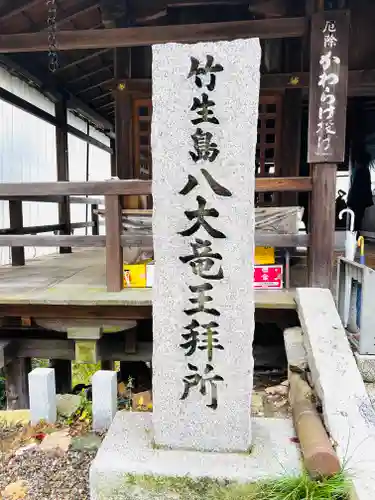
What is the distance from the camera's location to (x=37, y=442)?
295 centimetres

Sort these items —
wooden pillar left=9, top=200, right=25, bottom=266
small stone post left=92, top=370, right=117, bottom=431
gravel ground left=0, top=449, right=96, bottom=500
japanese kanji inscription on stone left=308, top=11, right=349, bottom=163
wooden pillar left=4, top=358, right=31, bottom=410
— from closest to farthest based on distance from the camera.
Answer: gravel ground left=0, top=449, right=96, bottom=500, small stone post left=92, top=370, right=117, bottom=431, japanese kanji inscription on stone left=308, top=11, right=349, bottom=163, wooden pillar left=4, top=358, right=31, bottom=410, wooden pillar left=9, top=200, right=25, bottom=266

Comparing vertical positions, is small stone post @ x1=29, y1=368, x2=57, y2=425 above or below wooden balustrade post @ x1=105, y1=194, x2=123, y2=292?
below

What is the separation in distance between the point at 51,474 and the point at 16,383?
2.97m

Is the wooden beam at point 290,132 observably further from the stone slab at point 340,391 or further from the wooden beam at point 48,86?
the wooden beam at point 48,86

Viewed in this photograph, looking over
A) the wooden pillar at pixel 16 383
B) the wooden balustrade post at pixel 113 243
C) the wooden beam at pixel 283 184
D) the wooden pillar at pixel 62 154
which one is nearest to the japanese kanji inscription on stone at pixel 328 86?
the wooden beam at pixel 283 184

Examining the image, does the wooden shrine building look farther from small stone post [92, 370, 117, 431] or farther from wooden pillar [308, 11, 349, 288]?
small stone post [92, 370, 117, 431]

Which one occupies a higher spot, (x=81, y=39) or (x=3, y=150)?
(x=81, y=39)

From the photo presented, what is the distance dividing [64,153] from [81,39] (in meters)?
4.14

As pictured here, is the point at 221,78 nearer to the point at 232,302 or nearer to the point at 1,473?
the point at 232,302

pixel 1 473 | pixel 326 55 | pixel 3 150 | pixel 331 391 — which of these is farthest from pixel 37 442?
pixel 3 150

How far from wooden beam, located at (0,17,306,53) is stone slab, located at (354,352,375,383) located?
3.58 metres

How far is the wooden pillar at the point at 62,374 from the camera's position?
6.65 m

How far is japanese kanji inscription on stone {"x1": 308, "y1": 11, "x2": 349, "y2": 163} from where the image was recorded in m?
4.03

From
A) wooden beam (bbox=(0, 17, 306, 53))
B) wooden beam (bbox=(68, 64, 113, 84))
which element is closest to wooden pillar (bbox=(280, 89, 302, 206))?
wooden beam (bbox=(0, 17, 306, 53))
